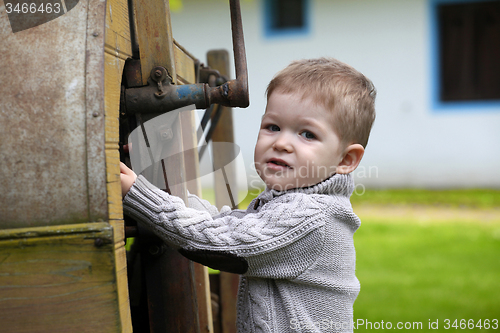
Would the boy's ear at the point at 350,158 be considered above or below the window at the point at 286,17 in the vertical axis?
below

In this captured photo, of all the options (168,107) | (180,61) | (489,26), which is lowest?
(168,107)

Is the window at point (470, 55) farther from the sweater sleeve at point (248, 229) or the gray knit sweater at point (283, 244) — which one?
the sweater sleeve at point (248, 229)

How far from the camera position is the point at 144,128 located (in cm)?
149

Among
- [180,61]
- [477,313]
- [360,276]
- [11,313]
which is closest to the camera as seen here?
[11,313]

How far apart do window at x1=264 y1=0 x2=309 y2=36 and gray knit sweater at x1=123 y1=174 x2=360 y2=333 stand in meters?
8.49

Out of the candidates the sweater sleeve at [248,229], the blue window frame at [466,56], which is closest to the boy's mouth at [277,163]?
the sweater sleeve at [248,229]

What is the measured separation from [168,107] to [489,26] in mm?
10055

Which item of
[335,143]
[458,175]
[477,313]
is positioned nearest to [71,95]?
[335,143]

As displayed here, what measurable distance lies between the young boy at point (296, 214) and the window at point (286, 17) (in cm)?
835

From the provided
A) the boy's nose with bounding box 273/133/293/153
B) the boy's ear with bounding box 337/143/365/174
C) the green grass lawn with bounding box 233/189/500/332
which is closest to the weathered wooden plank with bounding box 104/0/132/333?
the boy's nose with bounding box 273/133/293/153

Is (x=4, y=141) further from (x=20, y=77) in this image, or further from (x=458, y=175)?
(x=458, y=175)

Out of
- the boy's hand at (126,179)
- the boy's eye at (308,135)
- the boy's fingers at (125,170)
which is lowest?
the boy's hand at (126,179)

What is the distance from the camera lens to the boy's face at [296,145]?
156 cm

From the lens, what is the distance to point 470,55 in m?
9.88
